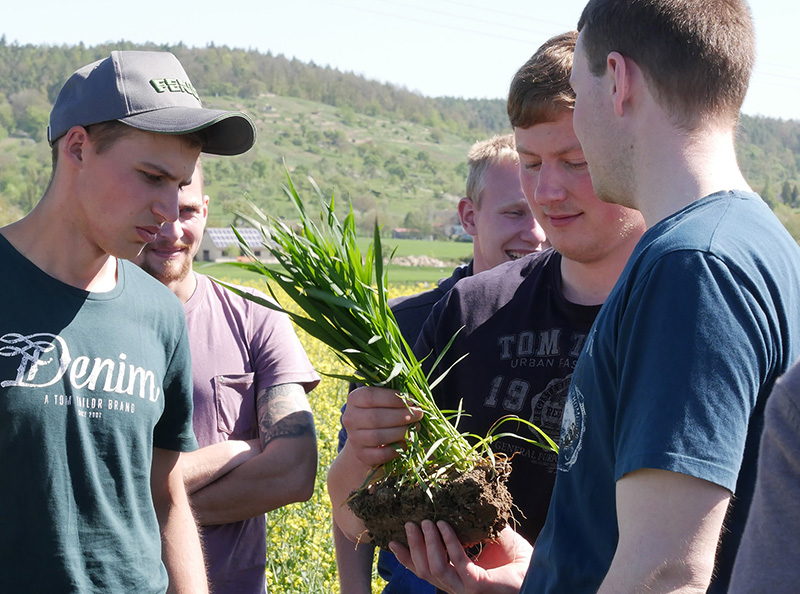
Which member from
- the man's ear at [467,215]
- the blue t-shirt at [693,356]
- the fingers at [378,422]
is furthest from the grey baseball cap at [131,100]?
the man's ear at [467,215]

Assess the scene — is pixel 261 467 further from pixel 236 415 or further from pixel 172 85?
pixel 172 85

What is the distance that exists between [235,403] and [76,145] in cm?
117

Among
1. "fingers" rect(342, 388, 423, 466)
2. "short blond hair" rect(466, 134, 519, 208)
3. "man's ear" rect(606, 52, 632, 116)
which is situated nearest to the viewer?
"man's ear" rect(606, 52, 632, 116)

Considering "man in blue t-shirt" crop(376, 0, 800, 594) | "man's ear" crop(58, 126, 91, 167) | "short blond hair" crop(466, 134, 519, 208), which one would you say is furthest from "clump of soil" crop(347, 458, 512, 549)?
"short blond hair" crop(466, 134, 519, 208)

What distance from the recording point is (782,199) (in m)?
77.1

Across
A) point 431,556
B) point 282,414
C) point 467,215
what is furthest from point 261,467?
point 467,215

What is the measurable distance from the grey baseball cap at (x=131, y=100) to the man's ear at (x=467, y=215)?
5.71ft

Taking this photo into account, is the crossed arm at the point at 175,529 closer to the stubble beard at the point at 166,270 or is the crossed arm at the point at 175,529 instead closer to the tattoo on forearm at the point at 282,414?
the tattoo on forearm at the point at 282,414

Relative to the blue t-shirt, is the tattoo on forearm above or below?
below

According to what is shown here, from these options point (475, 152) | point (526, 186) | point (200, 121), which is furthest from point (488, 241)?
point (200, 121)

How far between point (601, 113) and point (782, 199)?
83.8m

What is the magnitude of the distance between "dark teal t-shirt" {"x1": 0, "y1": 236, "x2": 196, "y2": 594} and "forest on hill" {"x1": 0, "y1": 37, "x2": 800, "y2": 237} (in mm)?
49881

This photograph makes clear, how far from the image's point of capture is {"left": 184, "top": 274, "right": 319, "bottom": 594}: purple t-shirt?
9.89ft

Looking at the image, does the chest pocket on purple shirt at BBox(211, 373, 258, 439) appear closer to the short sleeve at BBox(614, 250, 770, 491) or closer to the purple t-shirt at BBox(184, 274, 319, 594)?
the purple t-shirt at BBox(184, 274, 319, 594)
